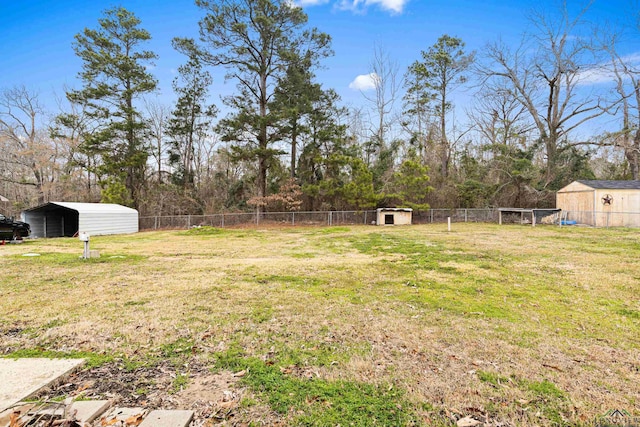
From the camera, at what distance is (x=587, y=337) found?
10.5 ft

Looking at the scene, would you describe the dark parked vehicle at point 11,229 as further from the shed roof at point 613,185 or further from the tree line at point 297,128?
the shed roof at point 613,185

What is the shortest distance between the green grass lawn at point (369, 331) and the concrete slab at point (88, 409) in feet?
1.89

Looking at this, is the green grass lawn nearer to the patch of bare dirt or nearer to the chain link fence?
the patch of bare dirt

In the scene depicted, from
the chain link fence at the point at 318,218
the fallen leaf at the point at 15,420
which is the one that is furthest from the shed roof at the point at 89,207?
the fallen leaf at the point at 15,420

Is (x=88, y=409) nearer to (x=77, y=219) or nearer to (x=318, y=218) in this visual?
(x=318, y=218)

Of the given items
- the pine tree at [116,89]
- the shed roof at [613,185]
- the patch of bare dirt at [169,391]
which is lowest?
the patch of bare dirt at [169,391]

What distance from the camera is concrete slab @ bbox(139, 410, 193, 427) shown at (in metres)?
1.82

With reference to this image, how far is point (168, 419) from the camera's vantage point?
187 cm

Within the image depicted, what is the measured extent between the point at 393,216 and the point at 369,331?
17.0 metres

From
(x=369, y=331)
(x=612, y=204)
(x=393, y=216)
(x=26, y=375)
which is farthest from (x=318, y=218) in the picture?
(x=26, y=375)

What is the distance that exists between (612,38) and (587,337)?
1050 inches

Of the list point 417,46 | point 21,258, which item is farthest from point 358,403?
point 417,46

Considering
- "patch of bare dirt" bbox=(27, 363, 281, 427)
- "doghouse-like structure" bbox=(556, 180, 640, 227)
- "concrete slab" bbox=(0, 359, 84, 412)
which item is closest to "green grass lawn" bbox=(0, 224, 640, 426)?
"patch of bare dirt" bbox=(27, 363, 281, 427)

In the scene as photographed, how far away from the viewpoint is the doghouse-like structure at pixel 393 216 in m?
19.7
